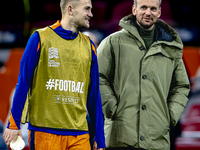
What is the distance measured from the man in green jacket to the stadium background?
4.22m

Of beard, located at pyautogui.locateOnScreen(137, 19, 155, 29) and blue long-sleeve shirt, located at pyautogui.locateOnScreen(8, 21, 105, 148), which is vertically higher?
beard, located at pyautogui.locateOnScreen(137, 19, 155, 29)

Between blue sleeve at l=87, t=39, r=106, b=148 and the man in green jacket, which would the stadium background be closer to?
the man in green jacket

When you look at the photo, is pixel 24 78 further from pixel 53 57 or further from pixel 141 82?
pixel 141 82

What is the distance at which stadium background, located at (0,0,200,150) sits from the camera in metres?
6.77

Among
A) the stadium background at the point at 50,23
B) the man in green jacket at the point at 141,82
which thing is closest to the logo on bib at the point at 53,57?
the man in green jacket at the point at 141,82

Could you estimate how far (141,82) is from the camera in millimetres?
2266

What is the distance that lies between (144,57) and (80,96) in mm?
564

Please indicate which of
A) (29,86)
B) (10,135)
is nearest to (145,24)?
(29,86)

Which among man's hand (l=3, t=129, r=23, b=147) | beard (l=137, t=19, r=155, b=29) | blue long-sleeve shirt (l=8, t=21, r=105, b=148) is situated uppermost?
beard (l=137, t=19, r=155, b=29)

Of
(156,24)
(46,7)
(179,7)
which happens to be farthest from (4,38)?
(156,24)

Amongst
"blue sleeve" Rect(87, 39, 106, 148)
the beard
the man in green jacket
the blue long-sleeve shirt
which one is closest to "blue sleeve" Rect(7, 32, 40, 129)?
the blue long-sleeve shirt

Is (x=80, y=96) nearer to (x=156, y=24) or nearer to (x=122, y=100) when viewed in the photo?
(x=122, y=100)

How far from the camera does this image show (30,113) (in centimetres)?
196

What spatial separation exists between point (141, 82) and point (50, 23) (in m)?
4.85
